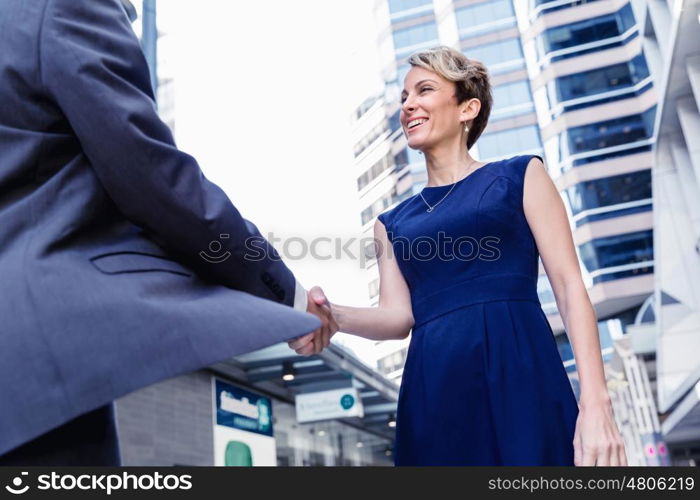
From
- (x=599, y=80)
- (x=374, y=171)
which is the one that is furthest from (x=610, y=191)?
(x=374, y=171)

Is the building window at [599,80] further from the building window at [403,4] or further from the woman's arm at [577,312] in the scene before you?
the woman's arm at [577,312]

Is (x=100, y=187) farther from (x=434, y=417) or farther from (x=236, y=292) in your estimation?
(x=434, y=417)

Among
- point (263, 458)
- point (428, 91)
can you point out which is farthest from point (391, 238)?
point (263, 458)

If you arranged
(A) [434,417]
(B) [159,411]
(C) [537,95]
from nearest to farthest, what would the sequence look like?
(A) [434,417], (B) [159,411], (C) [537,95]

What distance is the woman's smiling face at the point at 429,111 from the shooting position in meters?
2.37

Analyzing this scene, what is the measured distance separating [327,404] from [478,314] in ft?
41.5

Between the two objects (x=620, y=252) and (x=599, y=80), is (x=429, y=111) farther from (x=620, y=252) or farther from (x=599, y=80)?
(x=599, y=80)

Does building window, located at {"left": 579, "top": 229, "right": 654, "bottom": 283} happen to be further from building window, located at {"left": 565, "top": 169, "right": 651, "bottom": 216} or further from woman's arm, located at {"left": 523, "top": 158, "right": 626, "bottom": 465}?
woman's arm, located at {"left": 523, "top": 158, "right": 626, "bottom": 465}

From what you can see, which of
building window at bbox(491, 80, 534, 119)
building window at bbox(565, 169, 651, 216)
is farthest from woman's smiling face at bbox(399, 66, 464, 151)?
building window at bbox(491, 80, 534, 119)

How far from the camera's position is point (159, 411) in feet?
32.8

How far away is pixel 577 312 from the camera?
1.89 meters

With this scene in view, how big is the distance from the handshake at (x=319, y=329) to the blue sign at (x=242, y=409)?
32.5 feet

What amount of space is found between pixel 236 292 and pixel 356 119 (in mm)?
53374

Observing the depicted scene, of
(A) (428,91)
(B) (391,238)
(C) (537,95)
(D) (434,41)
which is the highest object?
(D) (434,41)
